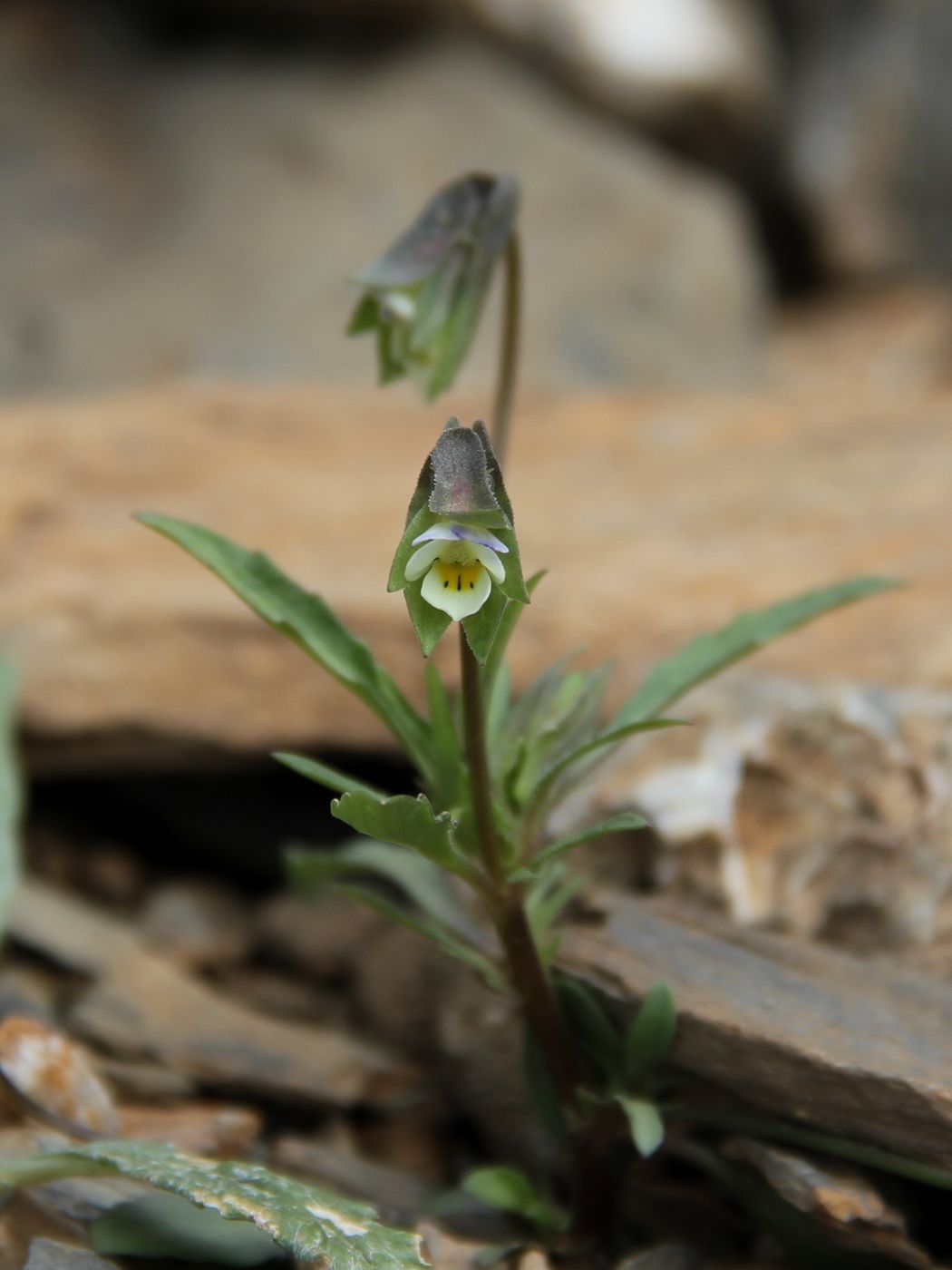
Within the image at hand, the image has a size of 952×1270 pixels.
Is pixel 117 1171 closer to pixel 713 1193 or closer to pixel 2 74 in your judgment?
pixel 713 1193

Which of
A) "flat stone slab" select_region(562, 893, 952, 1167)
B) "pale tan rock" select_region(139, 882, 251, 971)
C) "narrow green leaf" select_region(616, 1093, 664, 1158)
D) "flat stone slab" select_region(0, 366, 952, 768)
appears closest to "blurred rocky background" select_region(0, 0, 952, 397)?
"flat stone slab" select_region(0, 366, 952, 768)

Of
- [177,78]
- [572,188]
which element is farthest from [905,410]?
[177,78]

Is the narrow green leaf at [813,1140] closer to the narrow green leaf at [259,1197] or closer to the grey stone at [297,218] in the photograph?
the narrow green leaf at [259,1197]

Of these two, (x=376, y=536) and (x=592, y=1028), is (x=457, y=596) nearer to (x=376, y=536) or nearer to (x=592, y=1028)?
(x=592, y=1028)

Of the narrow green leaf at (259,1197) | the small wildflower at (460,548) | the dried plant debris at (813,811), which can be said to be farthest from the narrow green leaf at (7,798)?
the small wildflower at (460,548)

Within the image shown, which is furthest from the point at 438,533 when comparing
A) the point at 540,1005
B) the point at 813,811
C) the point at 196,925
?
the point at 196,925

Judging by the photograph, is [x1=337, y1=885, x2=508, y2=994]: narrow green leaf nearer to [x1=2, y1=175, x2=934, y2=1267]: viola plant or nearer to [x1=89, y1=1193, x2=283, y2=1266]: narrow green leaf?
[x1=2, y1=175, x2=934, y2=1267]: viola plant
